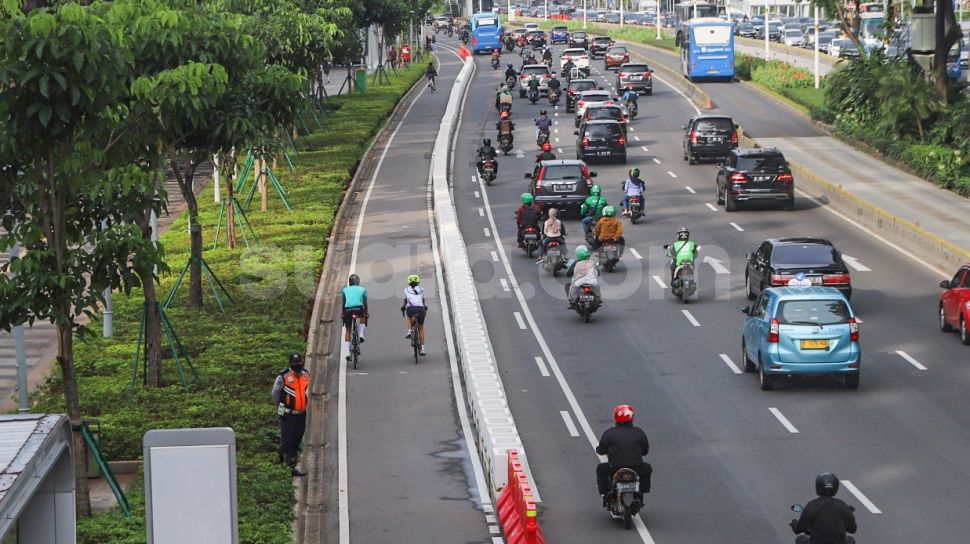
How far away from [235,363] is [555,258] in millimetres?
11436

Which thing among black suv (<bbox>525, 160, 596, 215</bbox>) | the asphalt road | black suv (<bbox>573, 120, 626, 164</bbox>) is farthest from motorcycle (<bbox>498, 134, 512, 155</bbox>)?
the asphalt road

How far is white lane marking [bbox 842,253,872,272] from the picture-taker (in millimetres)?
36406

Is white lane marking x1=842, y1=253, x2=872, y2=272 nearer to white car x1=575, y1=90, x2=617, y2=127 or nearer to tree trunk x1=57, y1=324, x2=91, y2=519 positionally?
tree trunk x1=57, y1=324, x2=91, y2=519

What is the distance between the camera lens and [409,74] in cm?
9994

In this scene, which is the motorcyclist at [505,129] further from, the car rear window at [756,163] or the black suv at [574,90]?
the car rear window at [756,163]

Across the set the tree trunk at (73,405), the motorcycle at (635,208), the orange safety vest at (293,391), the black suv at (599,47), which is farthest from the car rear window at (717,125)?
the black suv at (599,47)

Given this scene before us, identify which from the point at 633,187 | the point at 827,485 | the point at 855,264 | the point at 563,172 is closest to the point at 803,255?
the point at 855,264

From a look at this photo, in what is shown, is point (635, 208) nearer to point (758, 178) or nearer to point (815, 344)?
point (758, 178)

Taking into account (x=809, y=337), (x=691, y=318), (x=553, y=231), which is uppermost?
(x=553, y=231)

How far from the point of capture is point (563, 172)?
44375 millimetres

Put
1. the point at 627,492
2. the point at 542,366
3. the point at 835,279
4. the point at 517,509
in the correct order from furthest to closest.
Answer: the point at 835,279 → the point at 542,366 → the point at 627,492 → the point at 517,509

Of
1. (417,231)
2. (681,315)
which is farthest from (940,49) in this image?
(681,315)

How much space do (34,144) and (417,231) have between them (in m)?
25.9

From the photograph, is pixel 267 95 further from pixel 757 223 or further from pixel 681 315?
pixel 757 223
